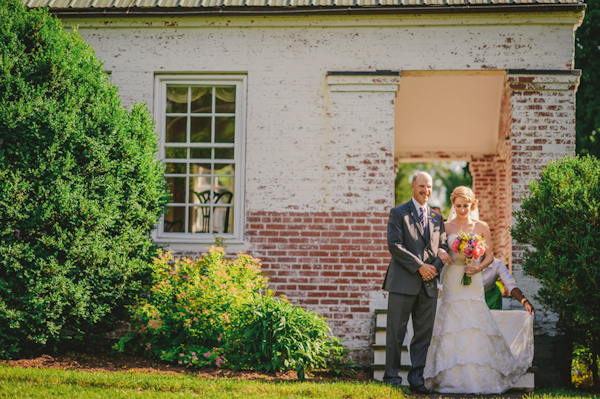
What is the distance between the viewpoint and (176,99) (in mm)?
8438

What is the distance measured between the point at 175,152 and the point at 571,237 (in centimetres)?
528

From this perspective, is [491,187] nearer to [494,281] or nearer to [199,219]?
[494,281]

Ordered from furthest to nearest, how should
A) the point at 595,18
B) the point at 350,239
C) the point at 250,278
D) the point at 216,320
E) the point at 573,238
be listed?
the point at 595,18 → the point at 350,239 → the point at 250,278 → the point at 216,320 → the point at 573,238

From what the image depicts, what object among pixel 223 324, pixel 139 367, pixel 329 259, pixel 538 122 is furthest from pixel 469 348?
pixel 139 367

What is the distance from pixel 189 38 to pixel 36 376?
4.89 m

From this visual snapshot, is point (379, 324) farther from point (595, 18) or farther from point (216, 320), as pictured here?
point (595, 18)

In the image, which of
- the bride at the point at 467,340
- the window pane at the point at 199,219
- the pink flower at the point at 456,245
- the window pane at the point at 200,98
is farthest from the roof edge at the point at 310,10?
the pink flower at the point at 456,245

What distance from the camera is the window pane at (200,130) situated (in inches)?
330

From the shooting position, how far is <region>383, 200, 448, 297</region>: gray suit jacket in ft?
19.3

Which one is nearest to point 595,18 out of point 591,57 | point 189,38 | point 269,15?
point 591,57

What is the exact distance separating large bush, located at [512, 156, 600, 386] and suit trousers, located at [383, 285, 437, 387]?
1405 mm

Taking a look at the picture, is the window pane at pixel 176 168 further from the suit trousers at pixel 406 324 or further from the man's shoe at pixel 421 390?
the man's shoe at pixel 421 390

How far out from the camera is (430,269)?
5820 millimetres

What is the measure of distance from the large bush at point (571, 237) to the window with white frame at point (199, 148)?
4.06 meters
